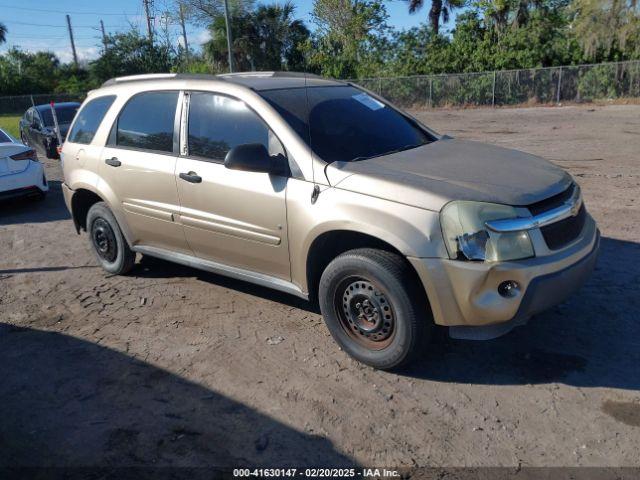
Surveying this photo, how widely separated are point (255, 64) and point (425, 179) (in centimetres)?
4053

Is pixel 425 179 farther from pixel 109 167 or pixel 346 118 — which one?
pixel 109 167

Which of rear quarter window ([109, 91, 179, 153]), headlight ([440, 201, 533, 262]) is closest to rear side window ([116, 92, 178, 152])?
rear quarter window ([109, 91, 179, 153])

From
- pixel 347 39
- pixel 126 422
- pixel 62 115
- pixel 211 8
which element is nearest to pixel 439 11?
pixel 347 39

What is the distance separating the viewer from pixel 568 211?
12.1ft

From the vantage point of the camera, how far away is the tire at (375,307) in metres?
3.55

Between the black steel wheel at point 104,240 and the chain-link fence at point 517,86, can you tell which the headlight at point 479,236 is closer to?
the black steel wheel at point 104,240

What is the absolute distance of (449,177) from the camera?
3.70 meters

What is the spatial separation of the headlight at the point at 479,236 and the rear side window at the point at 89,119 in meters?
3.78

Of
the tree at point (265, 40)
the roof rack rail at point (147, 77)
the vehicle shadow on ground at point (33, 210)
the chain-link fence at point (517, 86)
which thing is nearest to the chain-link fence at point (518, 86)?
the chain-link fence at point (517, 86)

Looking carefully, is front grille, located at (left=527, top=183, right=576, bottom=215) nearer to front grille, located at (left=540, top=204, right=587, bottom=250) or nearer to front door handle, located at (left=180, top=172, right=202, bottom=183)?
front grille, located at (left=540, top=204, right=587, bottom=250)

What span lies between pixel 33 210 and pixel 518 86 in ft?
88.5

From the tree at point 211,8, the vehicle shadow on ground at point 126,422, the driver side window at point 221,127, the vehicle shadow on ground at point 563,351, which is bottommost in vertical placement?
the vehicle shadow on ground at point 126,422

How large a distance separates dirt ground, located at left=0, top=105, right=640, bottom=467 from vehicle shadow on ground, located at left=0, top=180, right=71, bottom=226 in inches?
139

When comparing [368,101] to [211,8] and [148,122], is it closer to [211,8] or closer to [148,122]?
[148,122]
